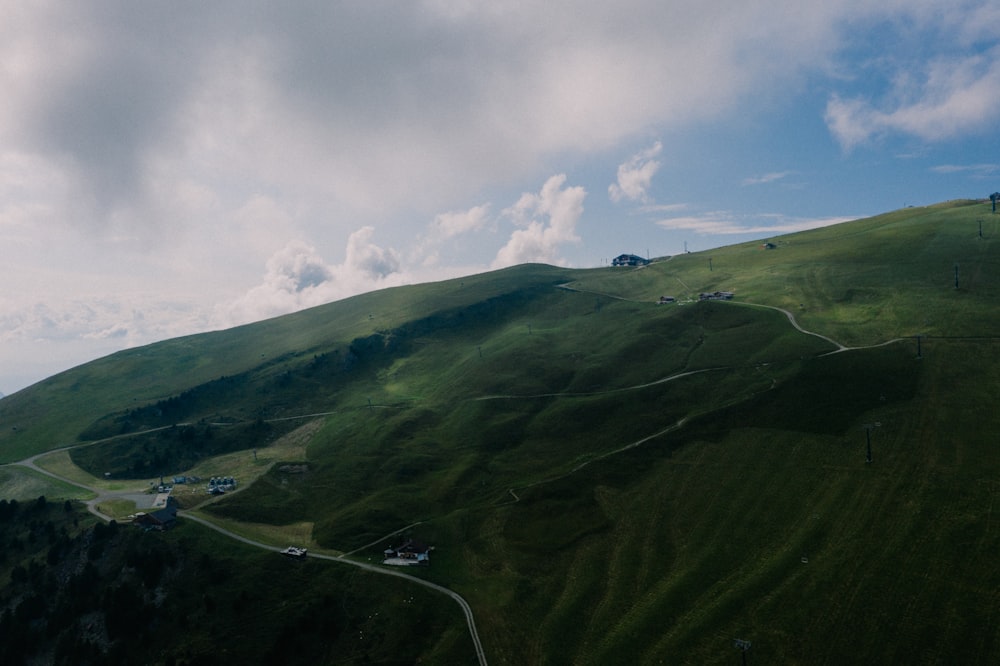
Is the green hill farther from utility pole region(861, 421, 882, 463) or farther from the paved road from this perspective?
the paved road

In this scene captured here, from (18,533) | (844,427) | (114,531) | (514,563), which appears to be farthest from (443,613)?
(18,533)

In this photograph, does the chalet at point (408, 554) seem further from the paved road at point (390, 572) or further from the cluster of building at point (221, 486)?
the cluster of building at point (221, 486)

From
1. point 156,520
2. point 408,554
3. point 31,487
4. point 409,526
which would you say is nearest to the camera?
point 408,554

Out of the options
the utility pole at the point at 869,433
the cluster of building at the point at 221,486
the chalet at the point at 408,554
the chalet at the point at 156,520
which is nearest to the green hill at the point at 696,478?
the utility pole at the point at 869,433

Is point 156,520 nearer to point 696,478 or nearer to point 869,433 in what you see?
point 696,478

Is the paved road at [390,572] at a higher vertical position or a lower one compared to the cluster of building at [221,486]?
lower

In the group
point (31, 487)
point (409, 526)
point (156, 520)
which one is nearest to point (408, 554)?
point (409, 526)
